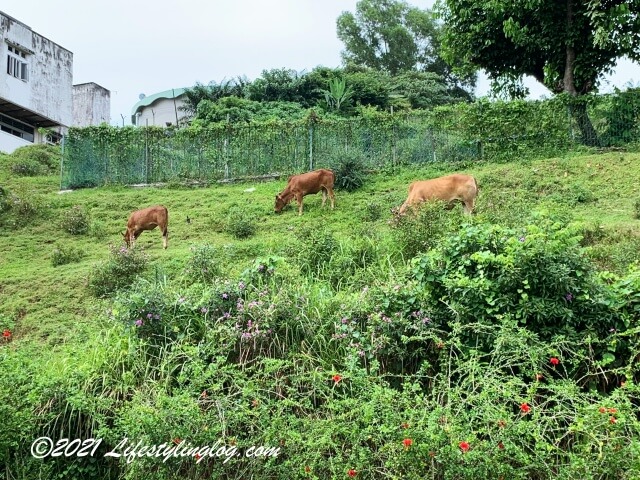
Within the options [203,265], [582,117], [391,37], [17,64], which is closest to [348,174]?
[582,117]

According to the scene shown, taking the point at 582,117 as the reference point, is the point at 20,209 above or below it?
below

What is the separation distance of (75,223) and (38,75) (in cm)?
2238

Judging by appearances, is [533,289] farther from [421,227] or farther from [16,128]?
[16,128]

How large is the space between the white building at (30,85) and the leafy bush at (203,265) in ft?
83.2

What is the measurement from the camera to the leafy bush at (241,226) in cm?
1412

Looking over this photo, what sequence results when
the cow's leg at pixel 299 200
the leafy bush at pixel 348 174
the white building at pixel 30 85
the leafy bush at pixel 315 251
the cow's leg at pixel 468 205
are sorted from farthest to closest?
the white building at pixel 30 85
the leafy bush at pixel 348 174
the cow's leg at pixel 299 200
the cow's leg at pixel 468 205
the leafy bush at pixel 315 251

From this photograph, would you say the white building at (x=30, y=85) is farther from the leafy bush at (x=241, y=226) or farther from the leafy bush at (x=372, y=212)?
the leafy bush at (x=372, y=212)

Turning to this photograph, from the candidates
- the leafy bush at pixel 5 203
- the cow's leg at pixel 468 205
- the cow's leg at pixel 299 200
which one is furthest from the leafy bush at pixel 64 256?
the cow's leg at pixel 468 205

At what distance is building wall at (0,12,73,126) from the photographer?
31.8 metres

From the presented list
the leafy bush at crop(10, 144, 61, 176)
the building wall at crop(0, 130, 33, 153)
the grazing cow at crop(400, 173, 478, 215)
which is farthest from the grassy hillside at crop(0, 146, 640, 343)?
the building wall at crop(0, 130, 33, 153)

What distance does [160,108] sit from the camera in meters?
39.6

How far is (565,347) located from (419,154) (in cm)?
1422

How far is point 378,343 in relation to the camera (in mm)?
5590

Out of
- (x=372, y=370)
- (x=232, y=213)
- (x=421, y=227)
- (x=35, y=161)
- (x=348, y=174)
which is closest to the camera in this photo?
(x=372, y=370)
